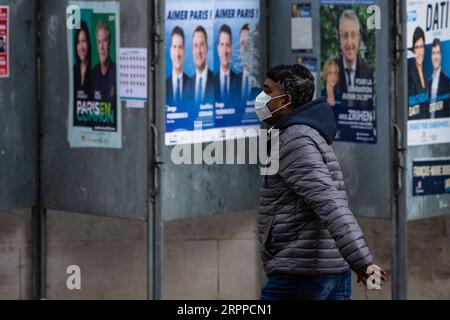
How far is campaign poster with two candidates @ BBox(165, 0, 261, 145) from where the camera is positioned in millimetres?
7043

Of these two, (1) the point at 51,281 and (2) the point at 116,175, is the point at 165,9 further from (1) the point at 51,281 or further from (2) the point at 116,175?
(1) the point at 51,281

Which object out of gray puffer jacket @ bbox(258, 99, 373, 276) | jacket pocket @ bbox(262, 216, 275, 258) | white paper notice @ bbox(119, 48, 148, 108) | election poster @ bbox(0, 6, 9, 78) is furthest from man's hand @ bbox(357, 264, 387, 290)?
election poster @ bbox(0, 6, 9, 78)

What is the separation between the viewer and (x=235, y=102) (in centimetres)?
744

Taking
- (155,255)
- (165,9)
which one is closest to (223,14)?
(165,9)

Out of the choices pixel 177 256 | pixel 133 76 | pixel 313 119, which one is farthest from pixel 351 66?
pixel 313 119

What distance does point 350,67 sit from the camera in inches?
284

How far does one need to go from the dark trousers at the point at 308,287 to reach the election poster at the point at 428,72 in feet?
6.21

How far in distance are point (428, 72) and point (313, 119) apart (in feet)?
6.41

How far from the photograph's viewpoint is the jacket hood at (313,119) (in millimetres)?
5336

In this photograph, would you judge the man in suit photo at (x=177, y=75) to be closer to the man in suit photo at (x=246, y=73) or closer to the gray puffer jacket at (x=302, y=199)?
the man in suit photo at (x=246, y=73)

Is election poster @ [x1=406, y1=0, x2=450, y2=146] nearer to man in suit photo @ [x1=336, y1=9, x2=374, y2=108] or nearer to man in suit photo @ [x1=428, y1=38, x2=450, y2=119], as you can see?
man in suit photo @ [x1=428, y1=38, x2=450, y2=119]

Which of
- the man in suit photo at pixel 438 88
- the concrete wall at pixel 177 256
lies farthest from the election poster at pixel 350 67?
the concrete wall at pixel 177 256

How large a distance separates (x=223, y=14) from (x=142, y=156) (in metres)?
0.96

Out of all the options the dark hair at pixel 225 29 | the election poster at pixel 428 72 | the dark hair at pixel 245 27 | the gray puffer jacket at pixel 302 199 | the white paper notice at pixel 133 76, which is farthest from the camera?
the dark hair at pixel 245 27
